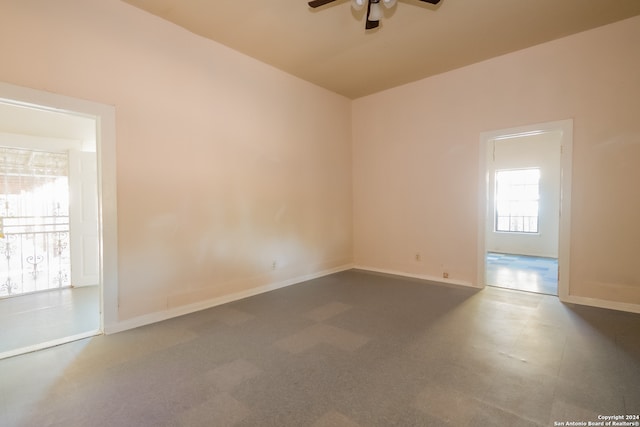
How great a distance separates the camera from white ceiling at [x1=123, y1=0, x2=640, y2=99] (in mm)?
3043

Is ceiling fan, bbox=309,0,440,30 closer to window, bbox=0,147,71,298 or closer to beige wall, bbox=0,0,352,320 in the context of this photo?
beige wall, bbox=0,0,352,320

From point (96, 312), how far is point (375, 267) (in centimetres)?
414

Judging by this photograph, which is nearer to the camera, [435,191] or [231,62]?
[231,62]

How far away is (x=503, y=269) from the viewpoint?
561 centimetres

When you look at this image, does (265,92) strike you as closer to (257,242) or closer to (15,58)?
(257,242)

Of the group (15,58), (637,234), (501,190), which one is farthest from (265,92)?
(501,190)

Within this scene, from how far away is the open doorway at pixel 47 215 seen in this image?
13.0ft

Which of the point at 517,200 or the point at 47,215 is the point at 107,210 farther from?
the point at 517,200

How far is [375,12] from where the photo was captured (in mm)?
2684

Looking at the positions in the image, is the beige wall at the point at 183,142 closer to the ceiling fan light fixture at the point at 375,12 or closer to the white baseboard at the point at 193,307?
the white baseboard at the point at 193,307

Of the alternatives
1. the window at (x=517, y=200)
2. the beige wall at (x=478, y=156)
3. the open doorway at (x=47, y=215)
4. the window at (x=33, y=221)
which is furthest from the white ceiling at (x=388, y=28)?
the window at (x=517, y=200)

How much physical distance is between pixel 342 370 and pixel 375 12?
9.75ft

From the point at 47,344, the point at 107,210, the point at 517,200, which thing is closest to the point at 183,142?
the point at 107,210

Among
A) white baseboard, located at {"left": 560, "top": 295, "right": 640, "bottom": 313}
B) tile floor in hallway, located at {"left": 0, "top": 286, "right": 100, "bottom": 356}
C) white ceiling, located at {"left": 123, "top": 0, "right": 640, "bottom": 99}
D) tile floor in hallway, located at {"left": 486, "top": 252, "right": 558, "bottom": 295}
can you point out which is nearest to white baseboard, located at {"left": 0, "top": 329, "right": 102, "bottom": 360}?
tile floor in hallway, located at {"left": 0, "top": 286, "right": 100, "bottom": 356}
